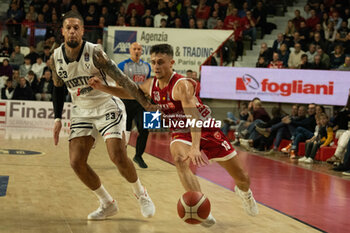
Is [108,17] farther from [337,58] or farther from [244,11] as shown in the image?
[337,58]

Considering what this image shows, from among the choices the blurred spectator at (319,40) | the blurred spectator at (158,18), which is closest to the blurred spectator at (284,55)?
the blurred spectator at (319,40)

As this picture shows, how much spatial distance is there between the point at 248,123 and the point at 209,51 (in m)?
3.70

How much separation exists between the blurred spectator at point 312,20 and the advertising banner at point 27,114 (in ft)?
25.7

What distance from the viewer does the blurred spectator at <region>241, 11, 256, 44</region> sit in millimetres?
16406

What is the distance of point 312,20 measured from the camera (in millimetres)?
16312

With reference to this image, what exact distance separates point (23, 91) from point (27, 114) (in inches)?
27.7

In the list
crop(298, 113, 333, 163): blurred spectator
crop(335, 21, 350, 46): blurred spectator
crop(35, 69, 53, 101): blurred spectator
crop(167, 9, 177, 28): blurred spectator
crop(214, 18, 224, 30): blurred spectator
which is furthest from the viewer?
crop(167, 9, 177, 28): blurred spectator

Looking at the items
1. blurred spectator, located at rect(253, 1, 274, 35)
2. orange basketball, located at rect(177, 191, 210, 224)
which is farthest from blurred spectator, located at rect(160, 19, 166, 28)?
orange basketball, located at rect(177, 191, 210, 224)

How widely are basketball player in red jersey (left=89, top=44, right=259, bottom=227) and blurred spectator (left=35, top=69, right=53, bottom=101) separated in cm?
1100

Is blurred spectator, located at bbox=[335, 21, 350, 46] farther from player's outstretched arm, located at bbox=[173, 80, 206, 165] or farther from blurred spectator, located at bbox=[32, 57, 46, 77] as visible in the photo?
player's outstretched arm, located at bbox=[173, 80, 206, 165]

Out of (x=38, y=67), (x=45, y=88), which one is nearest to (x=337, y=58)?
(x=45, y=88)

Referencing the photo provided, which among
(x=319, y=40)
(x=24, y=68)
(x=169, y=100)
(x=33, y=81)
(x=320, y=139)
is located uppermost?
(x=319, y=40)

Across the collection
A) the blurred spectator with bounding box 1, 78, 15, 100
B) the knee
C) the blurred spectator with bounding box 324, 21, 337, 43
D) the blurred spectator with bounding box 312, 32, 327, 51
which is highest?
the blurred spectator with bounding box 324, 21, 337, 43

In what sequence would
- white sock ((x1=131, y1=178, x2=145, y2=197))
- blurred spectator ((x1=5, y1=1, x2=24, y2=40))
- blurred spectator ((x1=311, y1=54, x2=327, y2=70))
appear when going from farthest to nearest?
blurred spectator ((x1=5, y1=1, x2=24, y2=40))
blurred spectator ((x1=311, y1=54, x2=327, y2=70))
white sock ((x1=131, y1=178, x2=145, y2=197))
